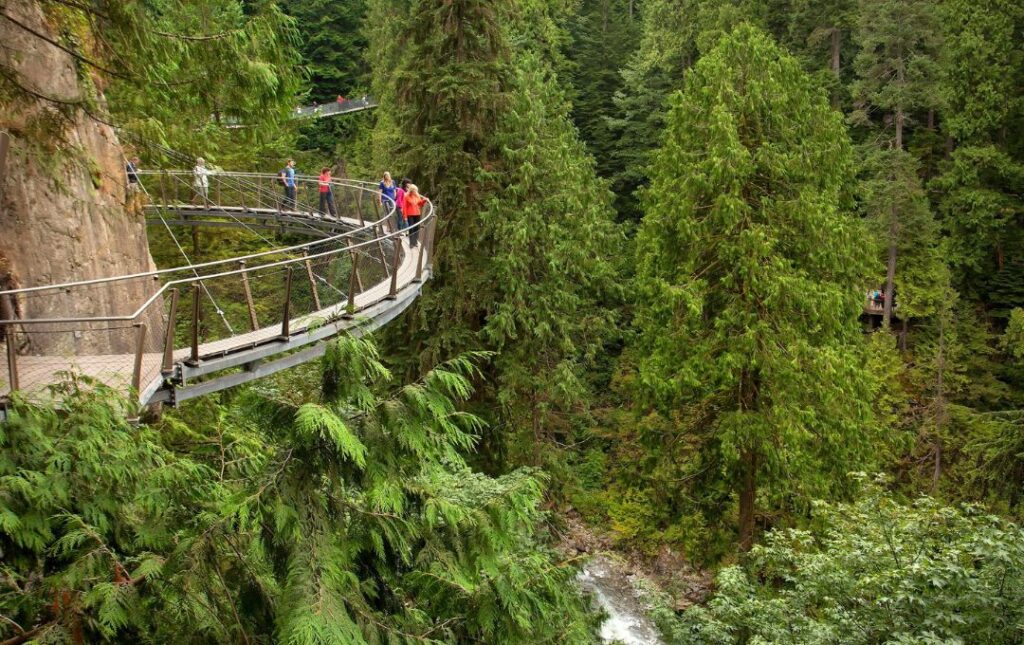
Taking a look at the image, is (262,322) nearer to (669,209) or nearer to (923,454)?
(669,209)

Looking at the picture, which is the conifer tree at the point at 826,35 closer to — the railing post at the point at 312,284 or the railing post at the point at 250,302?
the railing post at the point at 312,284

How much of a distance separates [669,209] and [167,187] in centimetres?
943

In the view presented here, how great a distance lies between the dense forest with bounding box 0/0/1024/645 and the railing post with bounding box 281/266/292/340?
632 millimetres

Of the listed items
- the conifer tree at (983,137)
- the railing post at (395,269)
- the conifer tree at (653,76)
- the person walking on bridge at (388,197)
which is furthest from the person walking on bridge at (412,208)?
the conifer tree at (983,137)

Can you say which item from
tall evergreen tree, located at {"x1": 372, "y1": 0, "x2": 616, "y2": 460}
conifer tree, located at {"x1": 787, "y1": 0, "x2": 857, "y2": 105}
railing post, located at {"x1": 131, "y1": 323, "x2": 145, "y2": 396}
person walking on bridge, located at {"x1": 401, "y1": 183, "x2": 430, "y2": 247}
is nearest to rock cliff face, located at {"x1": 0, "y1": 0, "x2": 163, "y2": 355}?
railing post, located at {"x1": 131, "y1": 323, "x2": 145, "y2": 396}

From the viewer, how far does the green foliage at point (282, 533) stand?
13.0 ft

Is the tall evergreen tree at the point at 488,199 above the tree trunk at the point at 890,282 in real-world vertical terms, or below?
above

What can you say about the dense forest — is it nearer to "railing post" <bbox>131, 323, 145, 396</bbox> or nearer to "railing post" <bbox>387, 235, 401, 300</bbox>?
"railing post" <bbox>131, 323, 145, 396</bbox>

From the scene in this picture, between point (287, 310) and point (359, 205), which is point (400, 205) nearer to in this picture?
point (359, 205)

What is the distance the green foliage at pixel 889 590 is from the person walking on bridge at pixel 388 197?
8437 millimetres

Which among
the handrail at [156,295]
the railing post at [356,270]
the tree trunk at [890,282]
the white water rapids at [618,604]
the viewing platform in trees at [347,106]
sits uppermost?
the viewing platform in trees at [347,106]

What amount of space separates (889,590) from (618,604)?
12118 millimetres

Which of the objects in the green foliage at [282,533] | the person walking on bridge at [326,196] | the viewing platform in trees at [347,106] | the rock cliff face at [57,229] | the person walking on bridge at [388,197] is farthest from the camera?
the viewing platform in trees at [347,106]

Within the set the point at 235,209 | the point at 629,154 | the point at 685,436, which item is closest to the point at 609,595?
the point at 685,436
